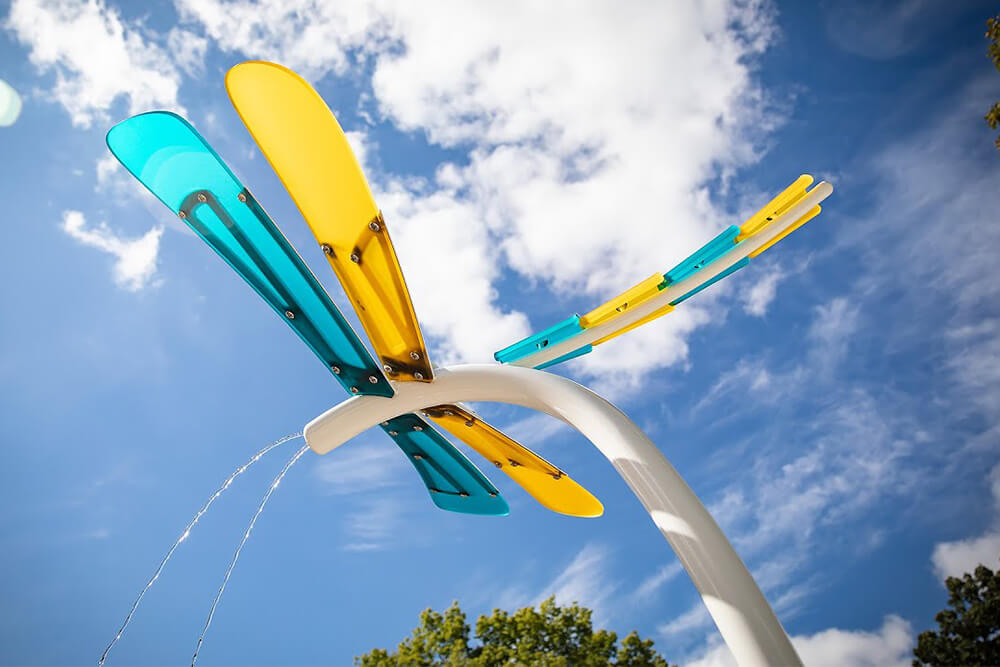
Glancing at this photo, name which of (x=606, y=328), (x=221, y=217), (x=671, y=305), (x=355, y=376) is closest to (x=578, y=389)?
(x=606, y=328)

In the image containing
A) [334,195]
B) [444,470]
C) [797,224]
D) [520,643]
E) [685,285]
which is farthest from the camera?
[520,643]

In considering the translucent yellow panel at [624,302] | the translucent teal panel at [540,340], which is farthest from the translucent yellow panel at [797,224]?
the translucent teal panel at [540,340]

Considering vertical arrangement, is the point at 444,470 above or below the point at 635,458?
above

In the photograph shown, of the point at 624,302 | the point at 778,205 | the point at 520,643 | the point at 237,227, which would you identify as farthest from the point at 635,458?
the point at 520,643

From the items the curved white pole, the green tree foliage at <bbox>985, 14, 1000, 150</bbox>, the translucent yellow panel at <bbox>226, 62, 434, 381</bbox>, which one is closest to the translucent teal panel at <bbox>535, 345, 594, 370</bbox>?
the curved white pole

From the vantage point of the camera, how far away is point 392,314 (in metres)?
4.04

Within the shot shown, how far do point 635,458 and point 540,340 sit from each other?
1.59 metres

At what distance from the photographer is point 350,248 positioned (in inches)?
149

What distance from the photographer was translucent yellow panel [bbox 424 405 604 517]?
15.5 ft

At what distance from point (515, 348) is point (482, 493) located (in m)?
1.63

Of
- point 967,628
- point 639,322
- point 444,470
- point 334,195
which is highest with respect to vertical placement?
point 334,195

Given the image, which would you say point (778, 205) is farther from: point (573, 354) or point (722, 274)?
point (573, 354)

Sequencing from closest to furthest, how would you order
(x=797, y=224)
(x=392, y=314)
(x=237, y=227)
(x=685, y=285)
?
(x=237, y=227), (x=392, y=314), (x=797, y=224), (x=685, y=285)

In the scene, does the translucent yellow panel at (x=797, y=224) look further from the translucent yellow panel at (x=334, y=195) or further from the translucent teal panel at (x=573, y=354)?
the translucent yellow panel at (x=334, y=195)
